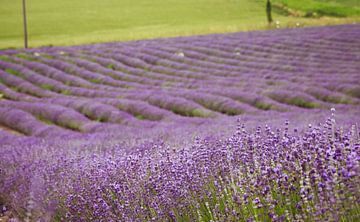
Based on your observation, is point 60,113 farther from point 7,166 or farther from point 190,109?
point 7,166

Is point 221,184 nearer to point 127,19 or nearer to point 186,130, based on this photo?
point 186,130

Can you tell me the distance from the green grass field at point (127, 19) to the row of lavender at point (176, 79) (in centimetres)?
555

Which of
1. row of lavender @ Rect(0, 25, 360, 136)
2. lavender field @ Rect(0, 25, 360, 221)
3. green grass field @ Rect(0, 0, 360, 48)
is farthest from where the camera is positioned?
green grass field @ Rect(0, 0, 360, 48)

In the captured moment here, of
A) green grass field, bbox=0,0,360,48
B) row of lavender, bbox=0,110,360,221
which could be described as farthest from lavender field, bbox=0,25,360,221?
green grass field, bbox=0,0,360,48

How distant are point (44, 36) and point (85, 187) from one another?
3098 cm

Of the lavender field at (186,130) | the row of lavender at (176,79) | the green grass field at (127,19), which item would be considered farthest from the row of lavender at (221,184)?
the green grass field at (127,19)

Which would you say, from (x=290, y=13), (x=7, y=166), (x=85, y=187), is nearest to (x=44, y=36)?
(x=290, y=13)

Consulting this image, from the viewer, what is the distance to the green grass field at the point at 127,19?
111ft

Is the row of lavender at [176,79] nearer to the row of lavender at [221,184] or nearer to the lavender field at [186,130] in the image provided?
the lavender field at [186,130]

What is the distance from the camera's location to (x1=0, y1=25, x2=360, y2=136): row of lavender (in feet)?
47.0

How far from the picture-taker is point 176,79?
19172mm

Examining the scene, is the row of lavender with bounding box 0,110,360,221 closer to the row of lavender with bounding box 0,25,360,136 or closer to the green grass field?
the row of lavender with bounding box 0,25,360,136

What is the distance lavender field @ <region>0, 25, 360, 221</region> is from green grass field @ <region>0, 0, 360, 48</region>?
5716 mm

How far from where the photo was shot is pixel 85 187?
4.71 metres
